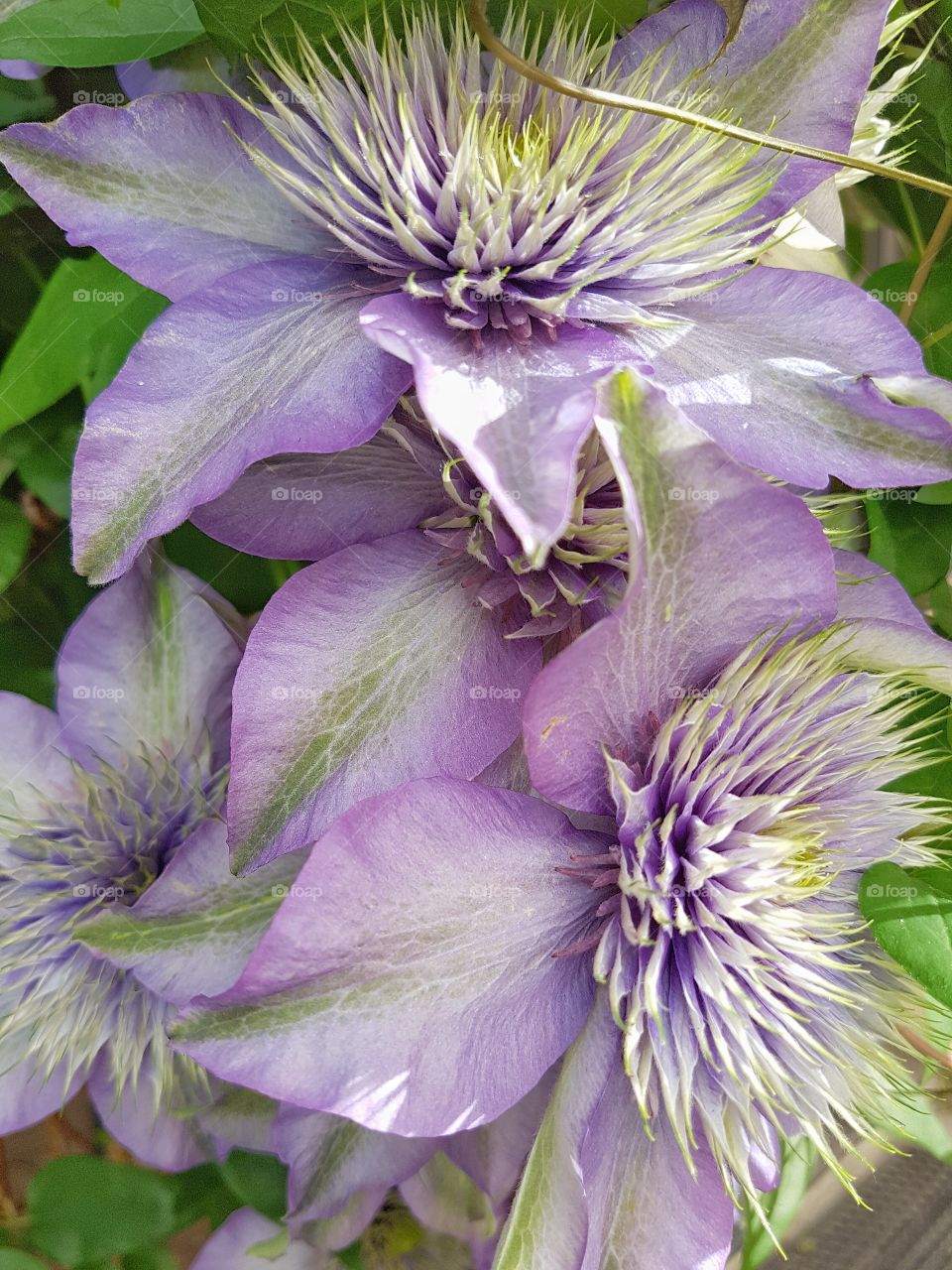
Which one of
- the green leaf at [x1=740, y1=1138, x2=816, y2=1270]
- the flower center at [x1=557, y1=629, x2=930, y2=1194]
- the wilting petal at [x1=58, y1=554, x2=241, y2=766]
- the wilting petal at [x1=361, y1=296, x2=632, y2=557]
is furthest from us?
the green leaf at [x1=740, y1=1138, x2=816, y2=1270]

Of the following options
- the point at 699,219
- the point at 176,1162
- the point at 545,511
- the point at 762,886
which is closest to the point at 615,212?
the point at 699,219

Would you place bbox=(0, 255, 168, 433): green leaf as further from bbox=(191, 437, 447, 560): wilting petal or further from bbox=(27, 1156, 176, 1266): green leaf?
bbox=(27, 1156, 176, 1266): green leaf

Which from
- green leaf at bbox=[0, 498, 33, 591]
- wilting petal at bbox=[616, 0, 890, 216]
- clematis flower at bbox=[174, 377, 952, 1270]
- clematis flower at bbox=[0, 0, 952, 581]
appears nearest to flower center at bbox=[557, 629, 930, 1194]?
clematis flower at bbox=[174, 377, 952, 1270]

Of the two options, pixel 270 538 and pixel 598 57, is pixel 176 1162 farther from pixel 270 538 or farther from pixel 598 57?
pixel 598 57

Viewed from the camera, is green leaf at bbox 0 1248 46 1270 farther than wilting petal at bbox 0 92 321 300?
Yes

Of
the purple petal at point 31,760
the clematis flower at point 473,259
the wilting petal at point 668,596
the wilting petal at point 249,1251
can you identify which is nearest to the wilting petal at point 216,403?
the clematis flower at point 473,259

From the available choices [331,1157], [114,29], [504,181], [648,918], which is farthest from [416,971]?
[114,29]

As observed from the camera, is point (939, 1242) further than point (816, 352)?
Yes
